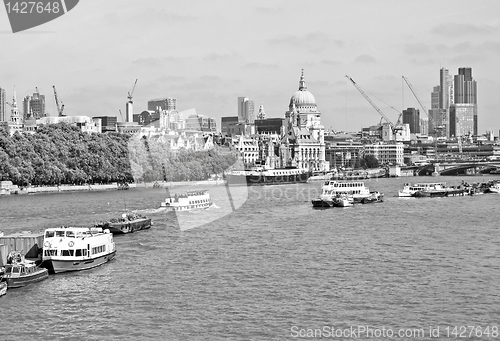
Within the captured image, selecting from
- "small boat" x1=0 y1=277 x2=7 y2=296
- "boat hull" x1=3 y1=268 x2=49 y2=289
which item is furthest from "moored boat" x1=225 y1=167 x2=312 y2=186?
"small boat" x1=0 y1=277 x2=7 y2=296

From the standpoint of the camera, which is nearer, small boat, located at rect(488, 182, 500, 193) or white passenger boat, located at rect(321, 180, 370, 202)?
white passenger boat, located at rect(321, 180, 370, 202)

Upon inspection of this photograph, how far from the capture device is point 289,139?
138875mm

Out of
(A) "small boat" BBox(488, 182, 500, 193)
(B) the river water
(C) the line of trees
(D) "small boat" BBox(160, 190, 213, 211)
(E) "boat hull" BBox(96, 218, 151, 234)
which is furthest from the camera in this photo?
(A) "small boat" BBox(488, 182, 500, 193)

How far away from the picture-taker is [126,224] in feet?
124

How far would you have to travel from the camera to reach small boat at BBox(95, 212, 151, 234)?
1477 inches

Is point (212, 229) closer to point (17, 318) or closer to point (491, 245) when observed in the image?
point (491, 245)

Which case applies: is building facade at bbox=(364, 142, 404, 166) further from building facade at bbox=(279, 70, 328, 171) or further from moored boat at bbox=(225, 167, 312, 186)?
moored boat at bbox=(225, 167, 312, 186)

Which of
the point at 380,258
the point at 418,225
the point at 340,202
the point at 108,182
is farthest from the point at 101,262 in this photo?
the point at 108,182

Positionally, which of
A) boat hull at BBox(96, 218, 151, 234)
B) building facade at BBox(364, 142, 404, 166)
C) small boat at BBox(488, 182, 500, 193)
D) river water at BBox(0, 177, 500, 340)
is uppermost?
building facade at BBox(364, 142, 404, 166)

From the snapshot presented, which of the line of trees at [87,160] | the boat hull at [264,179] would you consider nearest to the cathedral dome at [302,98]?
the boat hull at [264,179]

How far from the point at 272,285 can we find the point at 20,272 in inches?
299

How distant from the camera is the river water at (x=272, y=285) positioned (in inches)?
814

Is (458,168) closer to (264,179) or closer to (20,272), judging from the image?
(264,179)

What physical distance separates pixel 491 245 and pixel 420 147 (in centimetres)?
15609
